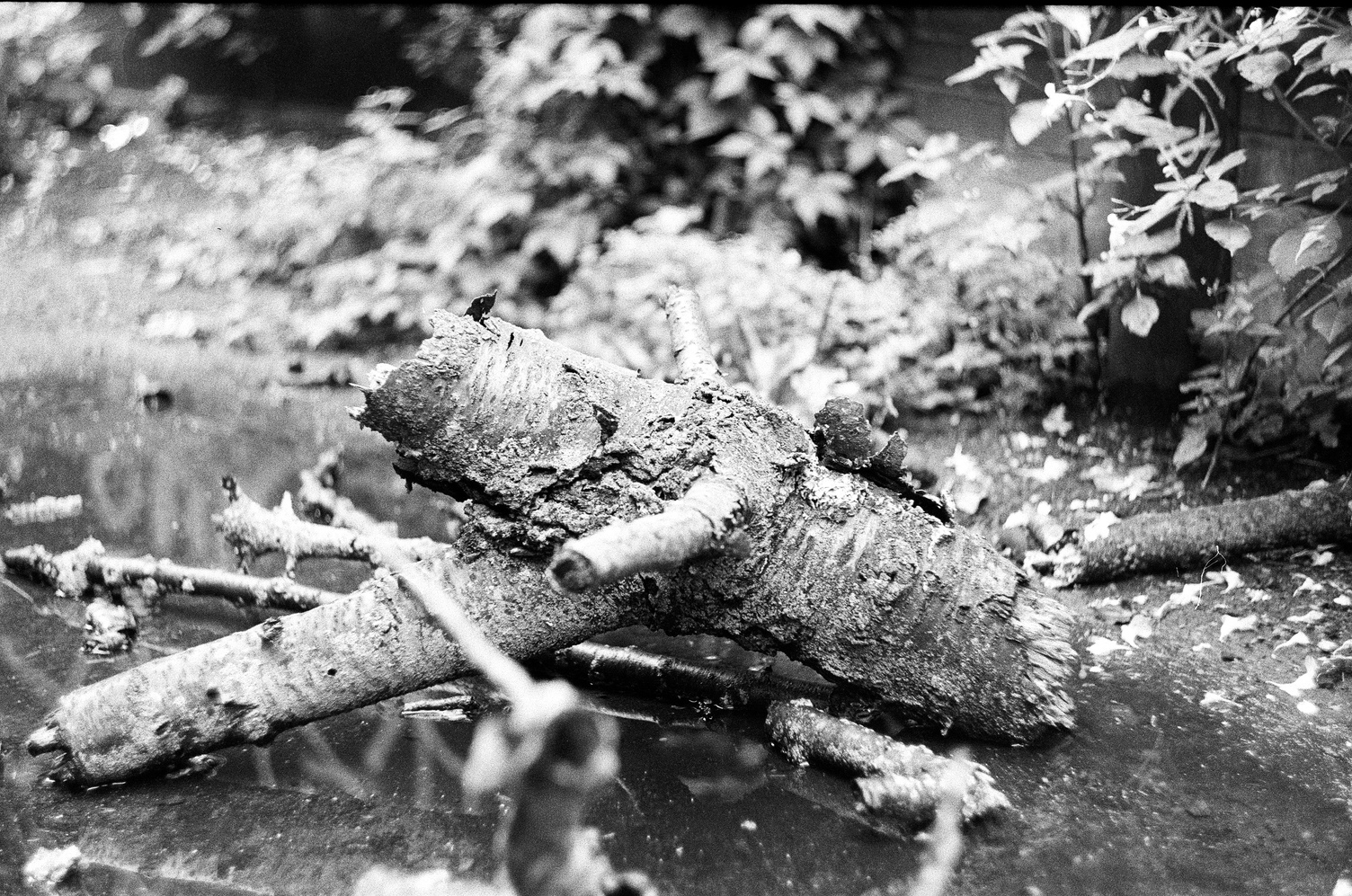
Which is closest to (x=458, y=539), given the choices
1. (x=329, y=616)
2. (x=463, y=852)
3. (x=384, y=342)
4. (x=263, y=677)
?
(x=329, y=616)

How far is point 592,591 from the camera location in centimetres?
241

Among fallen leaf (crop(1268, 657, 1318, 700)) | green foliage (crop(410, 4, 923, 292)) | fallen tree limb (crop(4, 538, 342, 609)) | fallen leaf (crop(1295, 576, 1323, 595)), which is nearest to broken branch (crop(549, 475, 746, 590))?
fallen tree limb (crop(4, 538, 342, 609))

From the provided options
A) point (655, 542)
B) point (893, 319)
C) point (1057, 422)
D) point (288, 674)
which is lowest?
point (1057, 422)

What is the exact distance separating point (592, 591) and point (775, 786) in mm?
562

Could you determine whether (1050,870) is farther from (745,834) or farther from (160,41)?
(160,41)

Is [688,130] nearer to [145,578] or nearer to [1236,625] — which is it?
[145,578]

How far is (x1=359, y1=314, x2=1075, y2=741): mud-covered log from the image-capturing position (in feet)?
7.80

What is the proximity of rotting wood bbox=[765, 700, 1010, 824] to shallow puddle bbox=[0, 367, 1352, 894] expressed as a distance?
5 centimetres

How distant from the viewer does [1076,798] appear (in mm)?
2234

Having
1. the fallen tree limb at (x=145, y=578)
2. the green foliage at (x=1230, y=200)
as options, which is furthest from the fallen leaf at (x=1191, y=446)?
the fallen tree limb at (x=145, y=578)

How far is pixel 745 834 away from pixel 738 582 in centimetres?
52

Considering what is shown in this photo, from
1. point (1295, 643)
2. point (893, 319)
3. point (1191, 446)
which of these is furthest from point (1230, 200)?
point (893, 319)

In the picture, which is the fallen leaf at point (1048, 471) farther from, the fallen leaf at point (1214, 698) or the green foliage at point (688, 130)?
the green foliage at point (688, 130)

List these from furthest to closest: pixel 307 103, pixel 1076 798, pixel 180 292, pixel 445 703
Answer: pixel 307 103, pixel 180 292, pixel 445 703, pixel 1076 798
